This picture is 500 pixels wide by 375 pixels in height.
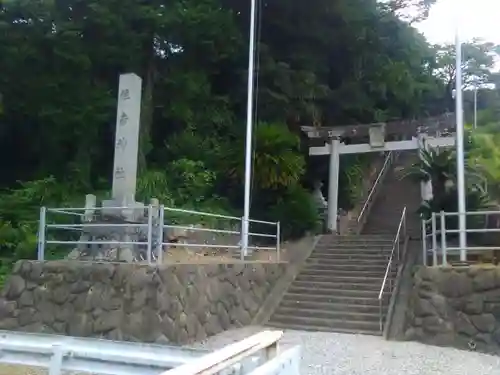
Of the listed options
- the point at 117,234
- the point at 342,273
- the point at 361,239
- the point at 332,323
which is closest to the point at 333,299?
the point at 332,323

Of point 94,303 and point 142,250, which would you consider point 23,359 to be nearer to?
point 94,303

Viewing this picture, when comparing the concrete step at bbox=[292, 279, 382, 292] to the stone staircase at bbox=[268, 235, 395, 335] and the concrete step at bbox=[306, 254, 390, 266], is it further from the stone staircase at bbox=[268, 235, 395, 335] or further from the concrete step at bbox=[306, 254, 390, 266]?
the concrete step at bbox=[306, 254, 390, 266]

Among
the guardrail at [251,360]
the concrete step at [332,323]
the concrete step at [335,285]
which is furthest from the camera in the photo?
the concrete step at [335,285]

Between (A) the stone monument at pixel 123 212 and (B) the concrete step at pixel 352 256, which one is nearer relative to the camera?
(A) the stone monument at pixel 123 212

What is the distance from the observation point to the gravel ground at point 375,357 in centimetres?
624

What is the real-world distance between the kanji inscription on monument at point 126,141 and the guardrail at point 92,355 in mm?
4614

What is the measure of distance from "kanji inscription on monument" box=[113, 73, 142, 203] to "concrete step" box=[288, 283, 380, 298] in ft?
12.5

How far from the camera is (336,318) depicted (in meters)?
9.12

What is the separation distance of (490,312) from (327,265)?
13.9ft

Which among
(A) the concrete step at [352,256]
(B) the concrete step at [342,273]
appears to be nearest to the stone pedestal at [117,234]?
(B) the concrete step at [342,273]

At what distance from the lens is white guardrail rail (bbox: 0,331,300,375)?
314 centimetres

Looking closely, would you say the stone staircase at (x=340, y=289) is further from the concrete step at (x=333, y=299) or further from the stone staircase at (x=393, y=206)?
the stone staircase at (x=393, y=206)

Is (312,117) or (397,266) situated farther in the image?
(312,117)

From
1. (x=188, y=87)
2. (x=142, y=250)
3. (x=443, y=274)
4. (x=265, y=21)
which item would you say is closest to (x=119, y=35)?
(x=188, y=87)
